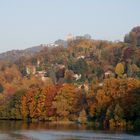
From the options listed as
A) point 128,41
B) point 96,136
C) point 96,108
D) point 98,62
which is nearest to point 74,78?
point 98,62

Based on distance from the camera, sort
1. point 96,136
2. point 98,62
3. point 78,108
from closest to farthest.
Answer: point 96,136 < point 78,108 < point 98,62

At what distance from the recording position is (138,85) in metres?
78.6

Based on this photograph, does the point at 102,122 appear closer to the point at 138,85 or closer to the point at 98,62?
the point at 138,85

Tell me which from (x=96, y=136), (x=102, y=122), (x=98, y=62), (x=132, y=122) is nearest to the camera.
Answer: (x=96, y=136)

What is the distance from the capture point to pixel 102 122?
7838cm

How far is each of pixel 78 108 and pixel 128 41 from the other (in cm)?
9235

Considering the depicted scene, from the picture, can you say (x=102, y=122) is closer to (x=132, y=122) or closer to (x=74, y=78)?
(x=132, y=122)

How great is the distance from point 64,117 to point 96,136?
106 feet

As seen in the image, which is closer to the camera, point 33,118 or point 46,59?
point 33,118

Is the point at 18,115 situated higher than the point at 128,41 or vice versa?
the point at 128,41

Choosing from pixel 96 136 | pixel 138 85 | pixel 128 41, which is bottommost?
pixel 96 136

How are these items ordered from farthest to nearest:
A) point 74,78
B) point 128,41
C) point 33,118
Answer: point 128,41 → point 74,78 → point 33,118

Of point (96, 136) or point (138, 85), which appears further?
point (138, 85)

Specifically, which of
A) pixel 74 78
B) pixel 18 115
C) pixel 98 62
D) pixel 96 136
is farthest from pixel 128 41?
pixel 96 136
